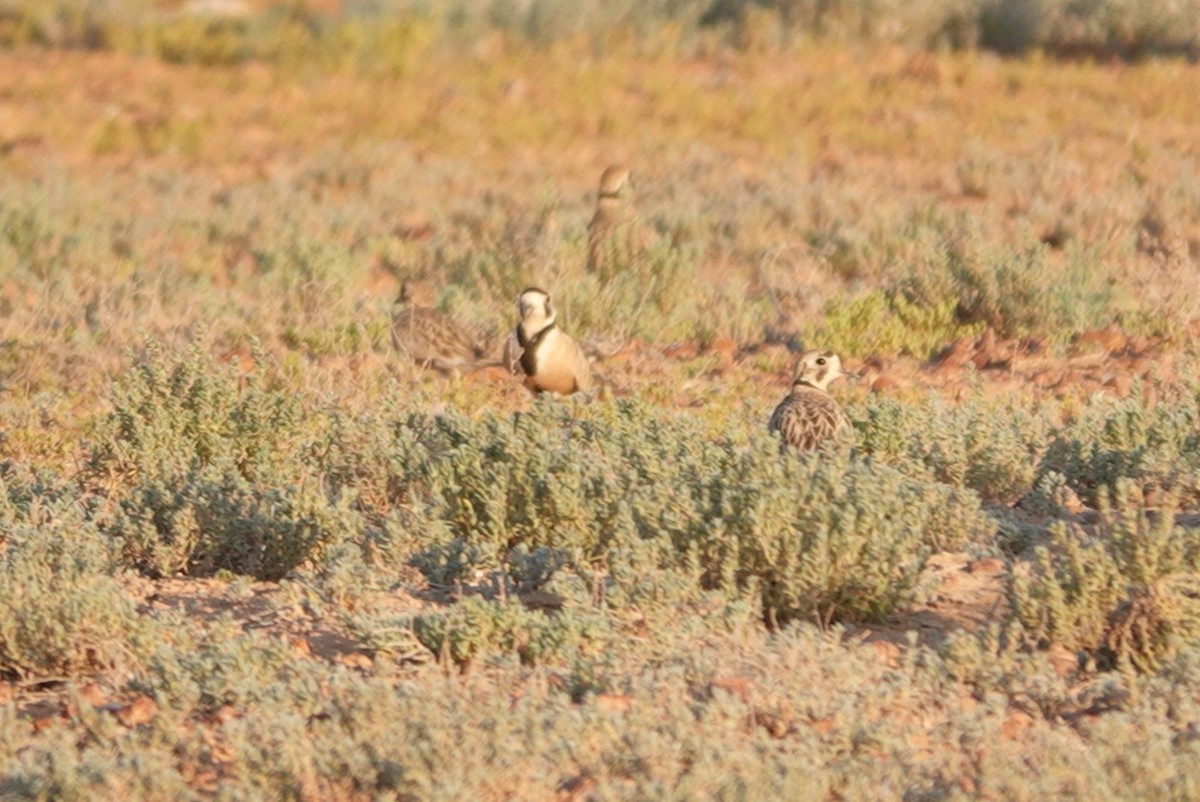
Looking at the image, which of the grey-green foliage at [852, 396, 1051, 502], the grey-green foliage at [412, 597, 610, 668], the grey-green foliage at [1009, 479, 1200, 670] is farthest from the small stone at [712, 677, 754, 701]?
the grey-green foliage at [852, 396, 1051, 502]

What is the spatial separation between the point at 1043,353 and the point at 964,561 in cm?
409

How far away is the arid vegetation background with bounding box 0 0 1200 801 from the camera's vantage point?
5043mm

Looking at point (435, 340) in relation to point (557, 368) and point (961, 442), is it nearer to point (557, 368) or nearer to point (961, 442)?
point (557, 368)

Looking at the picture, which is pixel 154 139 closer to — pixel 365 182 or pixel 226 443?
pixel 365 182

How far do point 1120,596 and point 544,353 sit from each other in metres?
4.39

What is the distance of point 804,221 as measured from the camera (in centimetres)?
1416

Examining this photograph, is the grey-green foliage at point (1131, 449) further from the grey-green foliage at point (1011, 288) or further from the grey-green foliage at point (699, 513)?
the grey-green foliage at point (1011, 288)

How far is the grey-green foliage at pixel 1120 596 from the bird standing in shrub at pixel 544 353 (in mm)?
4177

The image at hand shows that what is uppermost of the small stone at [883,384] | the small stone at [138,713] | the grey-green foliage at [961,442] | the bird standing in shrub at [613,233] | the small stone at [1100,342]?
the small stone at [138,713]

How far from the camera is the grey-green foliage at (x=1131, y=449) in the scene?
730 centimetres

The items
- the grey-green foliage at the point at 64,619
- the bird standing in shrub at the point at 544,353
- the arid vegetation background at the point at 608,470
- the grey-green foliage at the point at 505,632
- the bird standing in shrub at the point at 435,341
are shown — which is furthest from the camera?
the bird standing in shrub at the point at 435,341

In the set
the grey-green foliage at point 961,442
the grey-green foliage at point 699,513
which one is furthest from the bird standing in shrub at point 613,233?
the grey-green foliage at point 699,513

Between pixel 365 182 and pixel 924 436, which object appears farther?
pixel 365 182

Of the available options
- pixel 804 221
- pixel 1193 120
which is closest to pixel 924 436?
pixel 804 221
